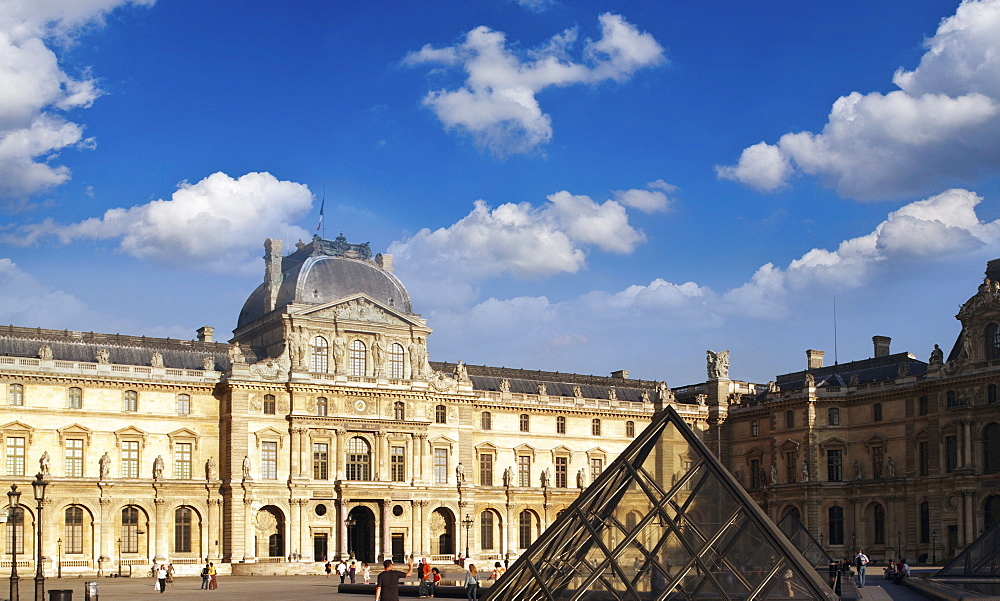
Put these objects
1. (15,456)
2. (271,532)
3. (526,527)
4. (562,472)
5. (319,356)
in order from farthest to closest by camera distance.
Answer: (562,472)
(526,527)
(319,356)
(271,532)
(15,456)

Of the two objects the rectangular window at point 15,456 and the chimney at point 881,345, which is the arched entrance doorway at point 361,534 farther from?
the chimney at point 881,345

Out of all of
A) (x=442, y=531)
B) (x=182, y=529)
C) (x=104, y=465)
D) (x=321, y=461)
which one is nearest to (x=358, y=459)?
(x=321, y=461)

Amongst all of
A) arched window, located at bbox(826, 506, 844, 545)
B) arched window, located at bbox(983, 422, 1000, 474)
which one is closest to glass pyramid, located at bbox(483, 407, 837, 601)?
arched window, located at bbox(983, 422, 1000, 474)

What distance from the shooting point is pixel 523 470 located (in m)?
81.8

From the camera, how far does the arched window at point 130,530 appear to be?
67812 millimetres

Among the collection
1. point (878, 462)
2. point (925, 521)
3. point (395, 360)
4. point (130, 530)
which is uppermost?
point (395, 360)

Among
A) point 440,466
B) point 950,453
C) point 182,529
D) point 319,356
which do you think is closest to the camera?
point 182,529

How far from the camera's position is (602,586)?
74.8ft

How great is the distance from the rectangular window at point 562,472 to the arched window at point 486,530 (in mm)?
5356

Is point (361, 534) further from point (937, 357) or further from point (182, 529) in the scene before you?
point (937, 357)

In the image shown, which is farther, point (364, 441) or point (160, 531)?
point (364, 441)

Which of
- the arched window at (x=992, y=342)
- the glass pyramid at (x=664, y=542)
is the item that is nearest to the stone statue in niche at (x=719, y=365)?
the arched window at (x=992, y=342)

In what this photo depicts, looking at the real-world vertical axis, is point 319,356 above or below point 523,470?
above

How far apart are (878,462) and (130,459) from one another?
1717 inches
